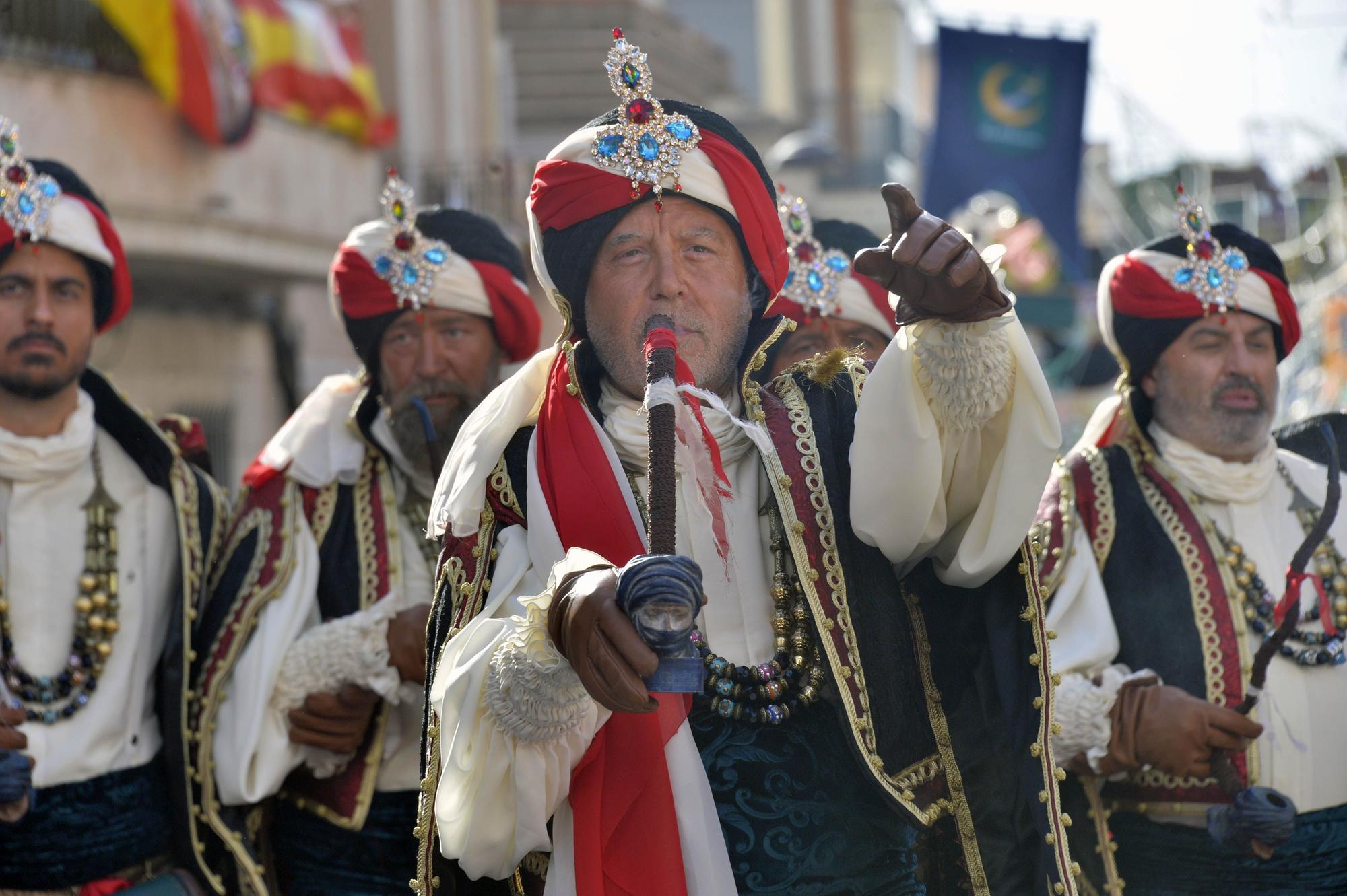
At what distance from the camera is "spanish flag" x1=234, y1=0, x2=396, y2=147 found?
462 inches

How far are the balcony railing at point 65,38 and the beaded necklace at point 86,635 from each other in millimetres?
6346

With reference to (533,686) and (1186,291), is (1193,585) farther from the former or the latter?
(533,686)

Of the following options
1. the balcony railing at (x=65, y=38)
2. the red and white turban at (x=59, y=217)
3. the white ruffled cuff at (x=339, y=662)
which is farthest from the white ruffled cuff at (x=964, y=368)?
the balcony railing at (x=65, y=38)

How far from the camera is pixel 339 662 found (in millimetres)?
4250

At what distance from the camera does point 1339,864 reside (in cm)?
412

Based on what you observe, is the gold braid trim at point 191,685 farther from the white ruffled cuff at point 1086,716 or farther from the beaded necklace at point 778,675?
the white ruffled cuff at point 1086,716

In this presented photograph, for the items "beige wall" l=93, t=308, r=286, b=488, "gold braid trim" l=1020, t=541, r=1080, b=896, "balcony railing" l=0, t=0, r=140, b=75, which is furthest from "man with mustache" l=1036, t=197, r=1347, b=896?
"beige wall" l=93, t=308, r=286, b=488

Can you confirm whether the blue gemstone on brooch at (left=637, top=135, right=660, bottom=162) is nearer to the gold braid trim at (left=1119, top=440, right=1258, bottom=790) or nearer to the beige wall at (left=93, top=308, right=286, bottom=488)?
the gold braid trim at (left=1119, top=440, right=1258, bottom=790)

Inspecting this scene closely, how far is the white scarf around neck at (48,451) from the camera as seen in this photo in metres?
4.36

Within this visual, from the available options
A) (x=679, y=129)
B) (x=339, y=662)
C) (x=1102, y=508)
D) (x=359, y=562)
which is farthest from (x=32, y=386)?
Answer: (x=1102, y=508)

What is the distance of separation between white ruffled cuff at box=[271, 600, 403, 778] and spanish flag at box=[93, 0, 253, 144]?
23.7 feet

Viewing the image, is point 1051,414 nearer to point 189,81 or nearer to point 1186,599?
point 1186,599

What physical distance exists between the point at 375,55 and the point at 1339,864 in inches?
463

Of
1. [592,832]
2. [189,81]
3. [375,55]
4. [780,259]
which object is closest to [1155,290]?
[780,259]
